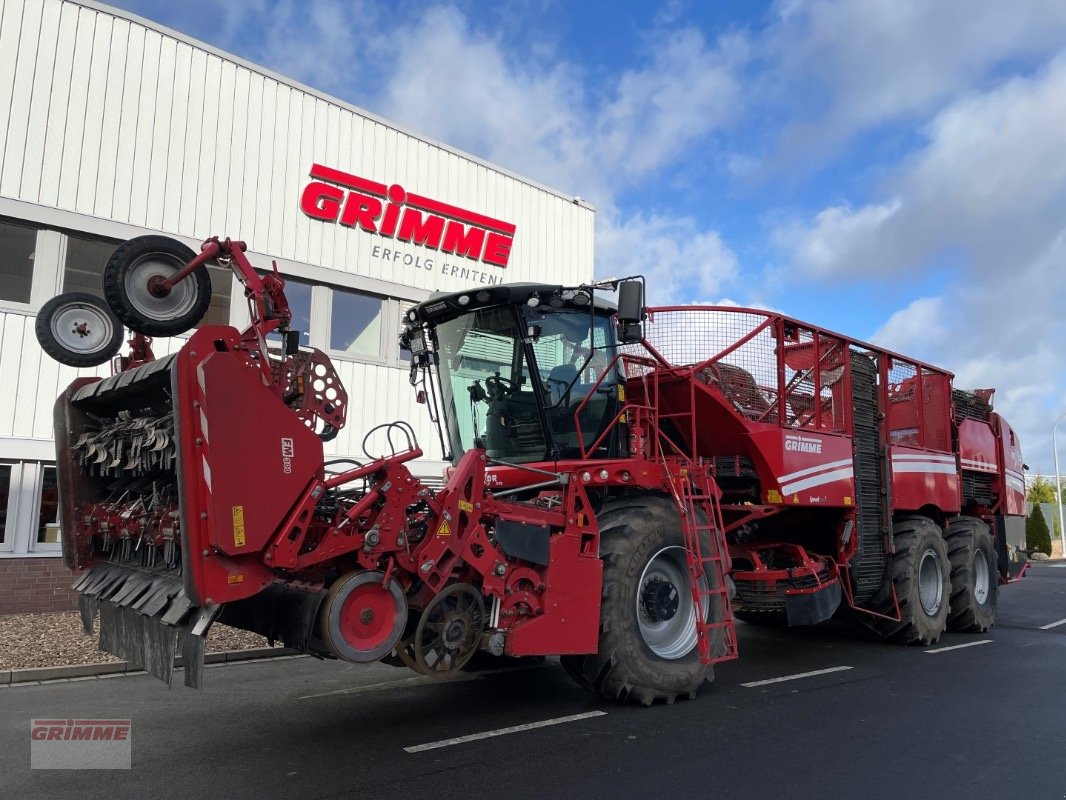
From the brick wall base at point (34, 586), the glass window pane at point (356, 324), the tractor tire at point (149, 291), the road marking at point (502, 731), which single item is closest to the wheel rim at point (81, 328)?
the tractor tire at point (149, 291)

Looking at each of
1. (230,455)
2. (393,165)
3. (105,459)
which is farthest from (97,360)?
(393,165)

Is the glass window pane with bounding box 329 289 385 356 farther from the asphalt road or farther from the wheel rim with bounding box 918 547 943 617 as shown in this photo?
the wheel rim with bounding box 918 547 943 617

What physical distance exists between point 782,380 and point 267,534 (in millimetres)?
5034

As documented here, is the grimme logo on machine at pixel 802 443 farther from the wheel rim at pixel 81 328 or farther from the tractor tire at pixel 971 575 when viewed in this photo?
the wheel rim at pixel 81 328

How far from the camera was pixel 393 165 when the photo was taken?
44.5ft

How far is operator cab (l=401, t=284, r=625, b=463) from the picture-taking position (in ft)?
20.0

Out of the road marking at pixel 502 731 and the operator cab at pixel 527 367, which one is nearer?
the road marking at pixel 502 731

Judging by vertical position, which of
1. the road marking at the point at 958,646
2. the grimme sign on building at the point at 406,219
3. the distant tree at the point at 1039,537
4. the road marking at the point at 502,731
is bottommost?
the road marking at the point at 958,646

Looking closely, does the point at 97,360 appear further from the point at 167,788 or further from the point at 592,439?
the point at 592,439

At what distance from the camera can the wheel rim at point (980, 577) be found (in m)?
9.81

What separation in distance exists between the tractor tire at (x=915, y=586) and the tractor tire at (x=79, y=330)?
7610mm

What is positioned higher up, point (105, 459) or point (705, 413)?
point (705, 413)

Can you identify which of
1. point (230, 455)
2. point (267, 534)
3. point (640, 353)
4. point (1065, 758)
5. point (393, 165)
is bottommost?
point (1065, 758)

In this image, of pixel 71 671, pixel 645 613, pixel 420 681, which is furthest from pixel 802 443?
pixel 71 671
